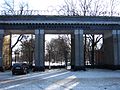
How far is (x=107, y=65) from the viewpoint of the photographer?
147 feet

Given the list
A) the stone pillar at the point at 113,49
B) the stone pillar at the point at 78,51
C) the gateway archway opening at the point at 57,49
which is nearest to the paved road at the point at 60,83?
the stone pillar at the point at 78,51

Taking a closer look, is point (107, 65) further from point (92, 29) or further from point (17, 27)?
point (17, 27)

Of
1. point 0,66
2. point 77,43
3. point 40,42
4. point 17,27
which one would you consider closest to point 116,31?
point 77,43

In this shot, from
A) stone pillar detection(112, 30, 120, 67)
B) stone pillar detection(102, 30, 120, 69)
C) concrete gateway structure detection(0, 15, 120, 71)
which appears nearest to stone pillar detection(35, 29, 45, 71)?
concrete gateway structure detection(0, 15, 120, 71)

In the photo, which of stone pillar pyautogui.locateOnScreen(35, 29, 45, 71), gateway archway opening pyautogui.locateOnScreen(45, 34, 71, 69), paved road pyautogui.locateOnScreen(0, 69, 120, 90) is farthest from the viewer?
gateway archway opening pyautogui.locateOnScreen(45, 34, 71, 69)

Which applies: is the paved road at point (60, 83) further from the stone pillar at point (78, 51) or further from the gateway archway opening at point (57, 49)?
the gateway archway opening at point (57, 49)

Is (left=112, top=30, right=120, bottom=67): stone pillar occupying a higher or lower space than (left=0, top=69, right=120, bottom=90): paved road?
higher

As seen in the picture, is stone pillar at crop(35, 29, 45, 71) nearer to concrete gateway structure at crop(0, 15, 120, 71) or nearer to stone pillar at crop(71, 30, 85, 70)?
concrete gateway structure at crop(0, 15, 120, 71)

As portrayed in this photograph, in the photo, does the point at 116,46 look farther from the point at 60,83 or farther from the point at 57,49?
the point at 57,49

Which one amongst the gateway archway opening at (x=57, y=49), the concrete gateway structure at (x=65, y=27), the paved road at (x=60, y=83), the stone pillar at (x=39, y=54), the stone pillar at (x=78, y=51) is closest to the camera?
the paved road at (x=60, y=83)

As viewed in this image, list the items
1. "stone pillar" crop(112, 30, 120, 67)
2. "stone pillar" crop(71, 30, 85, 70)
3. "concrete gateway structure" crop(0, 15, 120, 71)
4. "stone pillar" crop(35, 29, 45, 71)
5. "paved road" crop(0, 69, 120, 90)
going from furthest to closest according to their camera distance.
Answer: "stone pillar" crop(112, 30, 120, 67), "stone pillar" crop(71, 30, 85, 70), "concrete gateway structure" crop(0, 15, 120, 71), "stone pillar" crop(35, 29, 45, 71), "paved road" crop(0, 69, 120, 90)

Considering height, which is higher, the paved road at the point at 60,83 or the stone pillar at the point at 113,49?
the stone pillar at the point at 113,49

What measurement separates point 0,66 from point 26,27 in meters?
6.61

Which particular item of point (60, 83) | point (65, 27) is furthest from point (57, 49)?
point (60, 83)
